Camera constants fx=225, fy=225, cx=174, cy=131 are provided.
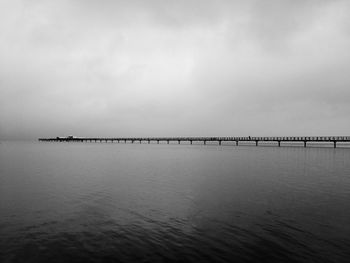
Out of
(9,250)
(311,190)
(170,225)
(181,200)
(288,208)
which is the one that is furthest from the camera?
(311,190)

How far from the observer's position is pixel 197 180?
21.2 meters

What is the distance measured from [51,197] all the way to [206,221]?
10525mm

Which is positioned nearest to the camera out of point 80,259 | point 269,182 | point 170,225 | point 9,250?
point 80,259

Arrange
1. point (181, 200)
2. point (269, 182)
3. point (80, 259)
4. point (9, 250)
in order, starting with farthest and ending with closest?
point (269, 182) < point (181, 200) < point (9, 250) < point (80, 259)

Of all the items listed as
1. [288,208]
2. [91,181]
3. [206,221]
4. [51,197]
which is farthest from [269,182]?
[51,197]

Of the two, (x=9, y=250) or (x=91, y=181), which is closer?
(x=9, y=250)

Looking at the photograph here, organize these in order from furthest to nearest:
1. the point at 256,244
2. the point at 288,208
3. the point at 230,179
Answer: the point at 230,179 < the point at 288,208 < the point at 256,244

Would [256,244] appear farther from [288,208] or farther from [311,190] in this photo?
[311,190]

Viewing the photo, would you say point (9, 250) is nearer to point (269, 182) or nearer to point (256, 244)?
point (256, 244)

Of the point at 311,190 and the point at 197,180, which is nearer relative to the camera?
the point at 311,190

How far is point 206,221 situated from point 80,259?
578 centimetres

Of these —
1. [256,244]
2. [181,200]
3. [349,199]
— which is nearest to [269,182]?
[349,199]

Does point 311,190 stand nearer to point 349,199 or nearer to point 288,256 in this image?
point 349,199

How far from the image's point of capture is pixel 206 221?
427 inches
